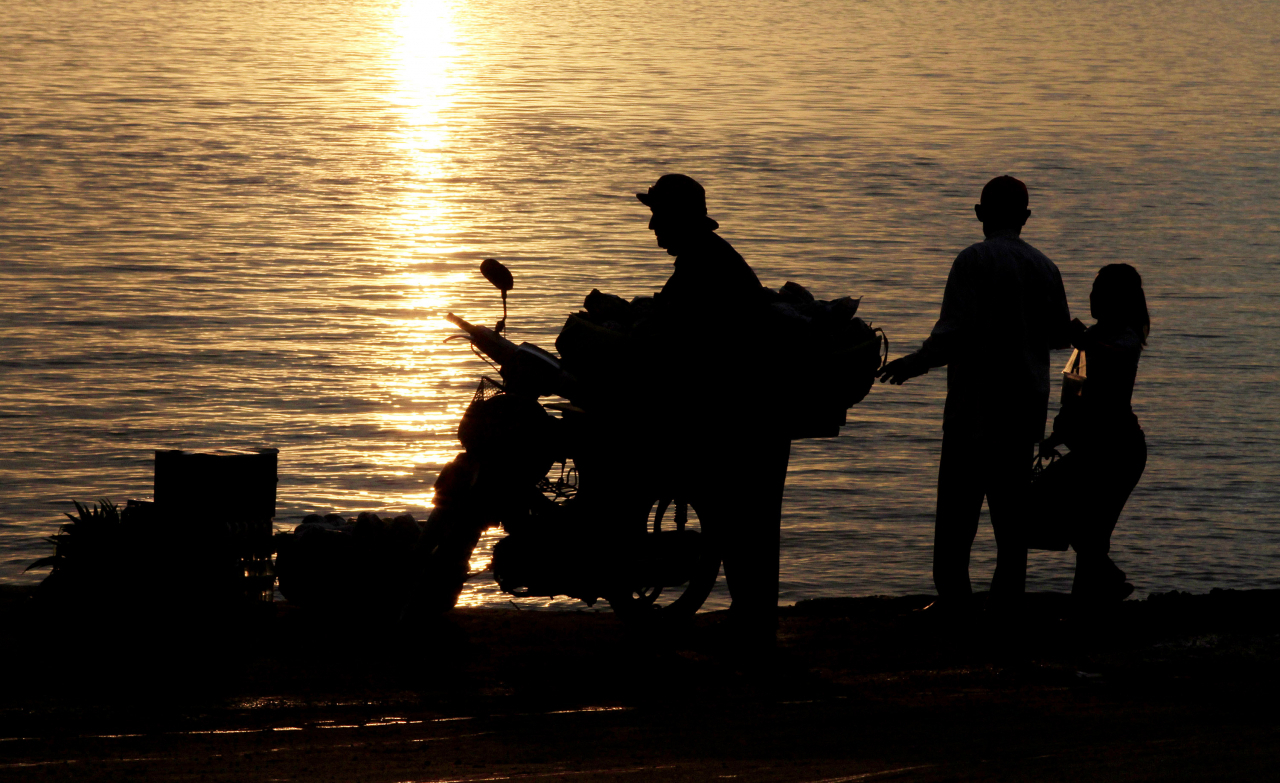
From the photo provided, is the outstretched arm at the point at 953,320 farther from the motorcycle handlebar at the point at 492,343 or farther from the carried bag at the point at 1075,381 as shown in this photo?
the motorcycle handlebar at the point at 492,343

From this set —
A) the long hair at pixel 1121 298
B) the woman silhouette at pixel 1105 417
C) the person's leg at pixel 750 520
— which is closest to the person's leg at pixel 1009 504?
the woman silhouette at pixel 1105 417

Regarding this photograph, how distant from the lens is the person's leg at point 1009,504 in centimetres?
712

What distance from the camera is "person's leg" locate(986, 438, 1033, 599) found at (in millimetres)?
7117

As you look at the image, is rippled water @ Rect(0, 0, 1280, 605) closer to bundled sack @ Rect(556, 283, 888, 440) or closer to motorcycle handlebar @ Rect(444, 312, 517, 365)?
motorcycle handlebar @ Rect(444, 312, 517, 365)

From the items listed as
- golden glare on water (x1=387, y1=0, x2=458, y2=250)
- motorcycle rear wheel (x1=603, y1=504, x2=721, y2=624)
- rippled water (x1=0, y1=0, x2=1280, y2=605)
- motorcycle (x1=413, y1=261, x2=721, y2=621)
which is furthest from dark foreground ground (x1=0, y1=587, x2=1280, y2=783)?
golden glare on water (x1=387, y1=0, x2=458, y2=250)

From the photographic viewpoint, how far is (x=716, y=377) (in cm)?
668

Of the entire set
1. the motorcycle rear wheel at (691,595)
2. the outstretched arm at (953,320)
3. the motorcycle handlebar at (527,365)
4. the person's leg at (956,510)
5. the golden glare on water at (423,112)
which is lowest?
the motorcycle rear wheel at (691,595)

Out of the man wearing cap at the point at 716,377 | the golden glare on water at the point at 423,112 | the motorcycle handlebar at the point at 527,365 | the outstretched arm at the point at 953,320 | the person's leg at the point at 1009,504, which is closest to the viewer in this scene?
the man wearing cap at the point at 716,377

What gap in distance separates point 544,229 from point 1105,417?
15.6 meters

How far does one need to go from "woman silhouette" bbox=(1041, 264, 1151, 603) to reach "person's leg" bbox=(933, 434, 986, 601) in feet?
1.20

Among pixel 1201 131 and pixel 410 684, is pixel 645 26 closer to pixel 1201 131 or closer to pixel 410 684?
pixel 1201 131

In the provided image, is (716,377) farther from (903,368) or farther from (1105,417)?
(1105,417)

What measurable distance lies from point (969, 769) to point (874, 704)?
0.88m

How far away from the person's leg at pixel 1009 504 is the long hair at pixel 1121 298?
2.03ft
